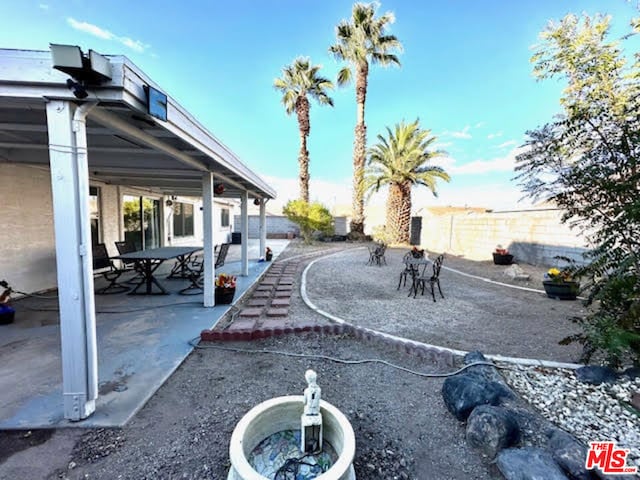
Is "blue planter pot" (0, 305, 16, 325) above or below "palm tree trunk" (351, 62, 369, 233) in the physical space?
below

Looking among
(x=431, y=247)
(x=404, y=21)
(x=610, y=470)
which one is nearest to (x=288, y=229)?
(x=431, y=247)

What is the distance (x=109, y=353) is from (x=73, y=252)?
168 cm

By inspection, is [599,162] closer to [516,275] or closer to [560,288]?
[560,288]

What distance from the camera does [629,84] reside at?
3010 mm

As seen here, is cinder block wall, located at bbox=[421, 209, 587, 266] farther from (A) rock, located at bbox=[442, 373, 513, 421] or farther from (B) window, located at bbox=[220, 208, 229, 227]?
(B) window, located at bbox=[220, 208, 229, 227]

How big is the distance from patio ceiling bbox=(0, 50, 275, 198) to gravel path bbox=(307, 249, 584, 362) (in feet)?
10.5

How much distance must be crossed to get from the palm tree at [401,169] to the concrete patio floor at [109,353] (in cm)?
1172

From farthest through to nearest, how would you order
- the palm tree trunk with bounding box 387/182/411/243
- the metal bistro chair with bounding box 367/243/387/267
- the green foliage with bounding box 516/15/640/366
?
the palm tree trunk with bounding box 387/182/411/243
the metal bistro chair with bounding box 367/243/387/267
the green foliage with bounding box 516/15/640/366

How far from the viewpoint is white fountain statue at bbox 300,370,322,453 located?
1646 millimetres

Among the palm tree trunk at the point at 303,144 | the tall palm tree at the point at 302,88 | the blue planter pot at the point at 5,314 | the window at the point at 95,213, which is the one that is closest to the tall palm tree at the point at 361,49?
the tall palm tree at the point at 302,88

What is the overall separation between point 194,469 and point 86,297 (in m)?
1.40

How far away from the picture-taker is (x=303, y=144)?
56.6 ft

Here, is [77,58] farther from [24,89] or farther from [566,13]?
[566,13]

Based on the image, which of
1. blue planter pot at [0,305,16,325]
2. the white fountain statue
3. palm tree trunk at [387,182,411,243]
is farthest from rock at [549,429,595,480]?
palm tree trunk at [387,182,411,243]
